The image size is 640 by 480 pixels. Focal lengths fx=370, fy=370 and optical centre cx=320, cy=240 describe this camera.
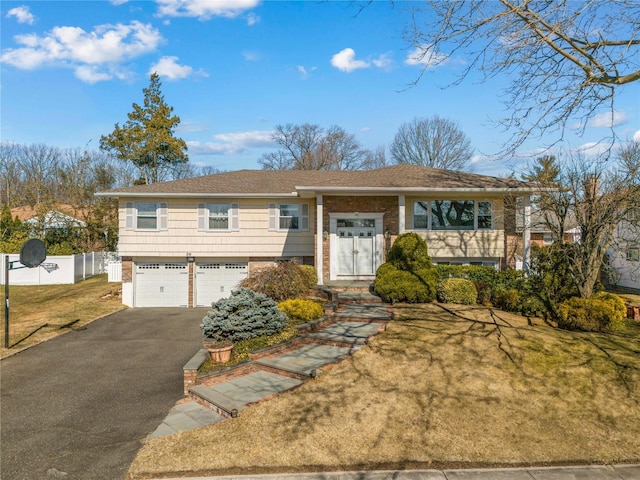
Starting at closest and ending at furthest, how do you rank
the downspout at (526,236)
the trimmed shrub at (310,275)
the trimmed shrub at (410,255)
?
the trimmed shrub at (410,255)
the trimmed shrub at (310,275)
the downspout at (526,236)

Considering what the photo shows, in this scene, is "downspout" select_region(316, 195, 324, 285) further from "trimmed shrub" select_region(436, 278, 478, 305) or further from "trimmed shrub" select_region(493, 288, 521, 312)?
"trimmed shrub" select_region(493, 288, 521, 312)

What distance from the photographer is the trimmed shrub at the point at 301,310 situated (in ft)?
32.0

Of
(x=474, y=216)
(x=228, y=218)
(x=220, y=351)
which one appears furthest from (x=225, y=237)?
(x=474, y=216)

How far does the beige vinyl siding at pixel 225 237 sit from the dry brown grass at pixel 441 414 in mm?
9494

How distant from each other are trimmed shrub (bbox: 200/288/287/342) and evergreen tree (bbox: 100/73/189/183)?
88.8 ft

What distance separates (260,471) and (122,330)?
10.7 m

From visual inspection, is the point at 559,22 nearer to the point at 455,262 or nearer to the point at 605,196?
the point at 605,196

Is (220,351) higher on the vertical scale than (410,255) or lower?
lower

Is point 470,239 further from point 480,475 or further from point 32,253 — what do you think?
point 32,253

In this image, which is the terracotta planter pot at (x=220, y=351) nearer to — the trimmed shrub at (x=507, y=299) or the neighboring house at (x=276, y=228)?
the neighboring house at (x=276, y=228)

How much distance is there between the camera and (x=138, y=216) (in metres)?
16.8

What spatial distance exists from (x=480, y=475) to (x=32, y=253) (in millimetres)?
13386

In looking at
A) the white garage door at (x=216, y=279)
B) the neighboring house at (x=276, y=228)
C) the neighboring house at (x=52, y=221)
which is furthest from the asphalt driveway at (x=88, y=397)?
the neighboring house at (x=52, y=221)

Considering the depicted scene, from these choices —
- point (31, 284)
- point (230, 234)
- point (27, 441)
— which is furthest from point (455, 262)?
point (31, 284)
